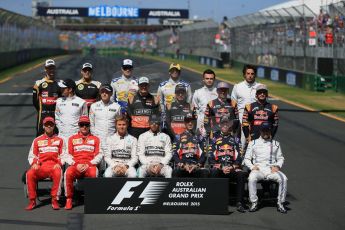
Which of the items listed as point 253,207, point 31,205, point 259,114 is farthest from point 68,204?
point 259,114

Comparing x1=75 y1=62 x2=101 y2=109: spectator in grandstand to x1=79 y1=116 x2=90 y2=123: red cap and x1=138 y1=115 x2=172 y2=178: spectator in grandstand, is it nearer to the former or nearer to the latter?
x1=79 y1=116 x2=90 y2=123: red cap

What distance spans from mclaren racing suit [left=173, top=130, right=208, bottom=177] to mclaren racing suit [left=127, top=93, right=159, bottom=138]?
1.05 m

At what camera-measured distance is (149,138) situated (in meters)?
10.6

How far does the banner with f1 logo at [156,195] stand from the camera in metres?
9.77

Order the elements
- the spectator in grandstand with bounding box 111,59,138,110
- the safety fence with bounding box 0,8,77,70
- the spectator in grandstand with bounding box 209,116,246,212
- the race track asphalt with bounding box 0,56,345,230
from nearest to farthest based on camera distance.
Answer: the race track asphalt with bounding box 0,56,345,230 → the spectator in grandstand with bounding box 209,116,246,212 → the spectator in grandstand with bounding box 111,59,138,110 → the safety fence with bounding box 0,8,77,70

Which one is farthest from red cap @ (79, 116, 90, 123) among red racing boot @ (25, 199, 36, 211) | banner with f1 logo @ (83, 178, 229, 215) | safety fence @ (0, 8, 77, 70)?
safety fence @ (0, 8, 77, 70)

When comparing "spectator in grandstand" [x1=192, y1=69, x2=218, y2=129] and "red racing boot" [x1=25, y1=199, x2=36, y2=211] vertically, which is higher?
"spectator in grandstand" [x1=192, y1=69, x2=218, y2=129]

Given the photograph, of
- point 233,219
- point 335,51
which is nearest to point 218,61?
point 335,51

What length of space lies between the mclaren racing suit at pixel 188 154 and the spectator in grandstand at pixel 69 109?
71.1 inches

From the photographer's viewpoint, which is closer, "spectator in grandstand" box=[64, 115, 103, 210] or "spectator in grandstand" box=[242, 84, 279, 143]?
"spectator in grandstand" box=[64, 115, 103, 210]

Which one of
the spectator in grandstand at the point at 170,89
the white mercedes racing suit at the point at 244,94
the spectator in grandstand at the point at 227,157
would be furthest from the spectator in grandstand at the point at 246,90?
the spectator in grandstand at the point at 227,157

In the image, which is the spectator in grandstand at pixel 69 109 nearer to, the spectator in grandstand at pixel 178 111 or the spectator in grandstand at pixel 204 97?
the spectator in grandstand at pixel 178 111

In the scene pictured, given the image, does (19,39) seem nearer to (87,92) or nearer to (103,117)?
(87,92)

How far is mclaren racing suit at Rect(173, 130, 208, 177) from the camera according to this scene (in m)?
10.4
